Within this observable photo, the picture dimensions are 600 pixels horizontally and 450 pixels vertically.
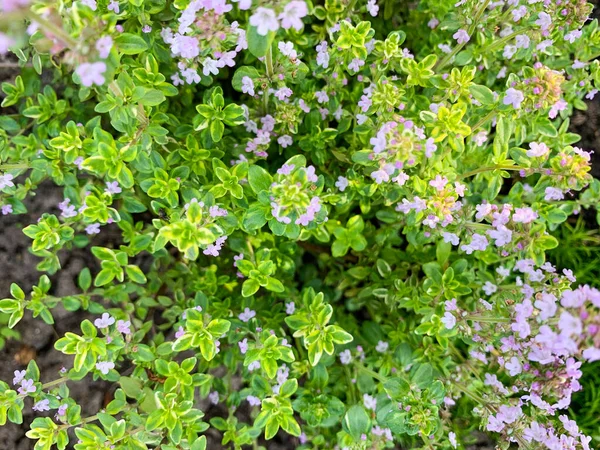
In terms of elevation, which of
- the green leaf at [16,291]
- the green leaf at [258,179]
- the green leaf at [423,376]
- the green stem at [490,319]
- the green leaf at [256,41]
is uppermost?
the green leaf at [256,41]

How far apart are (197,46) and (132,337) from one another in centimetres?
162

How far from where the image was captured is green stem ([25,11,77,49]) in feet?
5.12

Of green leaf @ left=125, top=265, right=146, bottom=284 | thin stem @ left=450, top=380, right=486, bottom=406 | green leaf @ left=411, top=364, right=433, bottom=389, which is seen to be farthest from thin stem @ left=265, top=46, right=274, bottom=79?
thin stem @ left=450, top=380, right=486, bottom=406

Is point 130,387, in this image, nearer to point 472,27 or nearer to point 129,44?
point 129,44

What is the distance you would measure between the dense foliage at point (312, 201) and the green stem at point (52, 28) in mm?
11

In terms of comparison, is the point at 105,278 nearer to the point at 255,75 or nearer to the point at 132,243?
the point at 132,243

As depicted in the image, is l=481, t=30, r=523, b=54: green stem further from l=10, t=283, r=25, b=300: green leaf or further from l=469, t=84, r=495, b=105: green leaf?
l=10, t=283, r=25, b=300: green leaf

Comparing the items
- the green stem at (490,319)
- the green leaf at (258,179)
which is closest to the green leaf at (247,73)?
the green leaf at (258,179)

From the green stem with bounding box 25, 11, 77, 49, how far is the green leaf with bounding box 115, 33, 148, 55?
43cm

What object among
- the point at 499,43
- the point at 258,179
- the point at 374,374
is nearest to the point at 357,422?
the point at 374,374

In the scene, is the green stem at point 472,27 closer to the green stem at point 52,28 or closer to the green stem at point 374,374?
the green stem at point 374,374

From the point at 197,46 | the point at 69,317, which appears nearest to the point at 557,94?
the point at 197,46

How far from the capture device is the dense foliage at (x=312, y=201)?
2.20m

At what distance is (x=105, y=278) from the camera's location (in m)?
2.74
